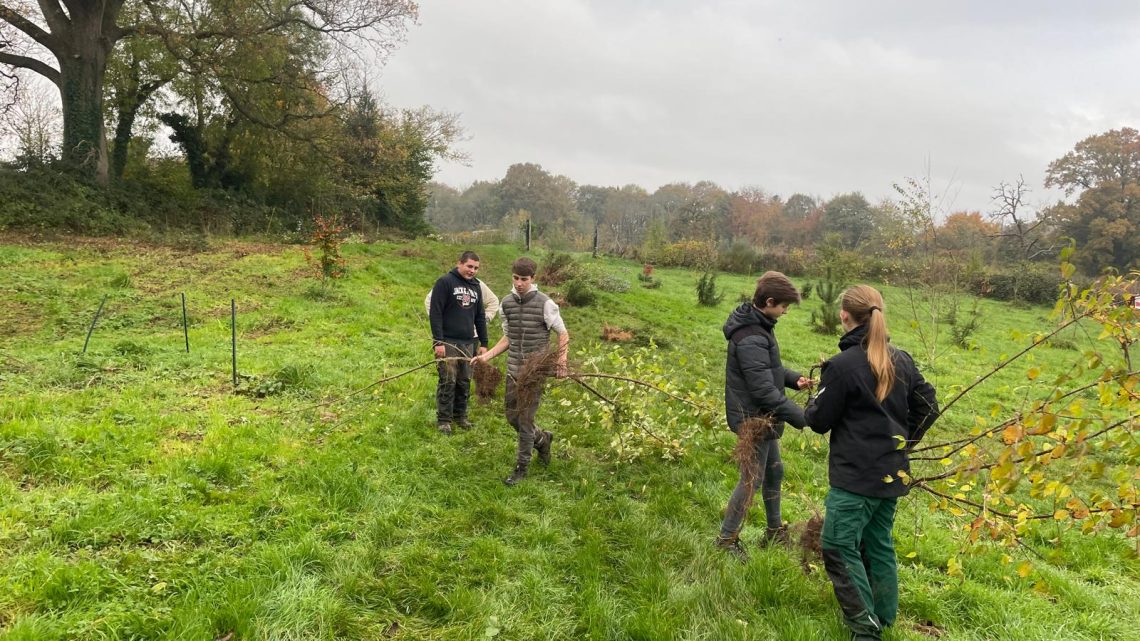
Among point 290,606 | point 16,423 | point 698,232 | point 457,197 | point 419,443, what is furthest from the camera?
point 457,197

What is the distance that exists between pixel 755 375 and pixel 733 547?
1.31 m

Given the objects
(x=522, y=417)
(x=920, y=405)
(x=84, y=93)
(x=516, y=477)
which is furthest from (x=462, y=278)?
(x=84, y=93)

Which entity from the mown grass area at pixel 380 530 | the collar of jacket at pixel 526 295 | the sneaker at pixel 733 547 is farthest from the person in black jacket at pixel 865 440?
the collar of jacket at pixel 526 295

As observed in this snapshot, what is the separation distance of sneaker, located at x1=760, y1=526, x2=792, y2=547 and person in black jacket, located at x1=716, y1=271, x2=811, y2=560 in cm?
26

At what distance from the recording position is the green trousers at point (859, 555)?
9.00 ft

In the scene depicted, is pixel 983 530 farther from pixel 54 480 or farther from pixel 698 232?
pixel 698 232

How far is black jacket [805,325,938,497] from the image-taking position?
8.75ft

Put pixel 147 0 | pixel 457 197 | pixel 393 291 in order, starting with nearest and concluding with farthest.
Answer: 1. pixel 393 291
2. pixel 147 0
3. pixel 457 197

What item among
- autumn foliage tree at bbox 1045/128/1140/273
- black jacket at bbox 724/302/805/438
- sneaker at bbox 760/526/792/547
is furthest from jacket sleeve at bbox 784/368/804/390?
autumn foliage tree at bbox 1045/128/1140/273

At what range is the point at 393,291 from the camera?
13156mm

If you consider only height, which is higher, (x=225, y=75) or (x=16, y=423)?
(x=225, y=75)

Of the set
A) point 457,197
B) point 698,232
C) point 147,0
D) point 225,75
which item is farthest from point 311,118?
point 457,197

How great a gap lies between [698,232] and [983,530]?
38.7m

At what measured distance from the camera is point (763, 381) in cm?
330
